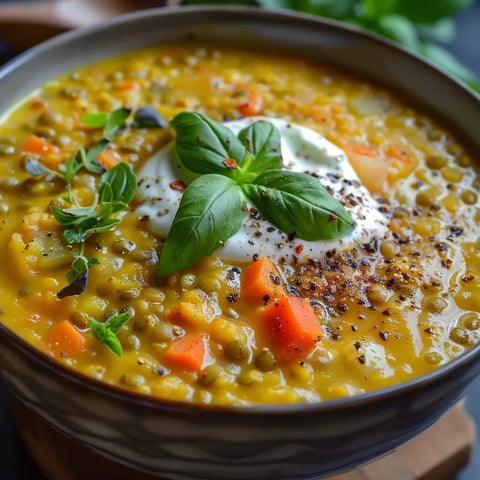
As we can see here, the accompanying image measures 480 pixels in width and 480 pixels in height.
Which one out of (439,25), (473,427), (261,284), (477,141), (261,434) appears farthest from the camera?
(439,25)

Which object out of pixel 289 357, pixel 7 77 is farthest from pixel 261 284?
pixel 7 77

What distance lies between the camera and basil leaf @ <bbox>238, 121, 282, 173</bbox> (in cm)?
264

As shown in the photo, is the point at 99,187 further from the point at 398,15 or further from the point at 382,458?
the point at 398,15

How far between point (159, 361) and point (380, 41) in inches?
73.7

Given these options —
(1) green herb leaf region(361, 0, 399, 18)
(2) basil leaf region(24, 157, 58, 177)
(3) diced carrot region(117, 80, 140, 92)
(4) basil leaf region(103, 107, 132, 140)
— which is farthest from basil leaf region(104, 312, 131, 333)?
(1) green herb leaf region(361, 0, 399, 18)

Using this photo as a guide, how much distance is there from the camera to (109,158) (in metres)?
Answer: 2.85

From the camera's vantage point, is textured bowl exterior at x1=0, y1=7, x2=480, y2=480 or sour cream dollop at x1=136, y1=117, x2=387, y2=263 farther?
sour cream dollop at x1=136, y1=117, x2=387, y2=263

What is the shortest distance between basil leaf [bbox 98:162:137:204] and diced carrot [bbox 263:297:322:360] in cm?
63

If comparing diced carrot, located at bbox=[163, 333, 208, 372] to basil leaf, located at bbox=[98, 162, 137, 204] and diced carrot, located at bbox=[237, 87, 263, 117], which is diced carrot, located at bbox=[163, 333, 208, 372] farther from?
diced carrot, located at bbox=[237, 87, 263, 117]

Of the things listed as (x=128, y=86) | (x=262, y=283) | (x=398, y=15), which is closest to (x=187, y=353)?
(x=262, y=283)

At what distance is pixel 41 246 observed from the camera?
248cm

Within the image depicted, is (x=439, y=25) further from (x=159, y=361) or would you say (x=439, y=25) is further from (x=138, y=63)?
(x=159, y=361)

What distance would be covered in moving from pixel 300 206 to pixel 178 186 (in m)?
0.46

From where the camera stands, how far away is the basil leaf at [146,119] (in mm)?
2992
